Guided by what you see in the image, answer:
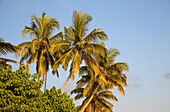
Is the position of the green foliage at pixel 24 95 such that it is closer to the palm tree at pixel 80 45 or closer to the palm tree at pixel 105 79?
the palm tree at pixel 80 45

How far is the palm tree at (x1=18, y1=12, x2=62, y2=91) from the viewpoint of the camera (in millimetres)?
22391

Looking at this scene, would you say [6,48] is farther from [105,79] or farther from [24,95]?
[105,79]

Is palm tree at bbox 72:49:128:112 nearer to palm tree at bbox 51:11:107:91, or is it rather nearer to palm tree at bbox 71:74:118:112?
palm tree at bbox 71:74:118:112

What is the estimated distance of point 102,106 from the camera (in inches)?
1061

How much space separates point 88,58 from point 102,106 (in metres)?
7.77

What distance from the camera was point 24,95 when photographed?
51.6 feet

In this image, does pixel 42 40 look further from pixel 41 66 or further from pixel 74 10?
pixel 74 10

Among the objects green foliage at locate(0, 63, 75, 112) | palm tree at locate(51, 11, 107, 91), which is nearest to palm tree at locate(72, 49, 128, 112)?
palm tree at locate(51, 11, 107, 91)

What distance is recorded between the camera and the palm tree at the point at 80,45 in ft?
68.7

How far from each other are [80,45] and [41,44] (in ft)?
12.0

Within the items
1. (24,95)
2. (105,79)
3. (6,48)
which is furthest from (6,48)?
(105,79)

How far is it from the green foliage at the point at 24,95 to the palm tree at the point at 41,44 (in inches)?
189

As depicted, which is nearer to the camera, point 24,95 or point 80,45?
point 24,95

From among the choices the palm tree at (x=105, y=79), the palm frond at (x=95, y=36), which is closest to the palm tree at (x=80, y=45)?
the palm frond at (x=95, y=36)
